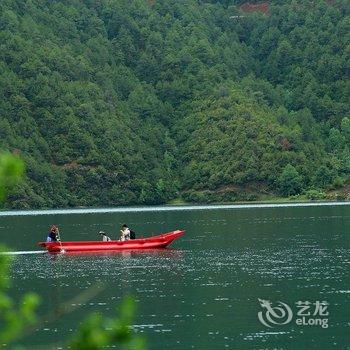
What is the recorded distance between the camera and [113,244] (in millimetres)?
91500

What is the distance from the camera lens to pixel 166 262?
79188mm

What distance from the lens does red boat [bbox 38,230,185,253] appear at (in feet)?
294

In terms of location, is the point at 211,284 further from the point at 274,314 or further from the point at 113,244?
the point at 113,244

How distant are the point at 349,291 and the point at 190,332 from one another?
14.5m

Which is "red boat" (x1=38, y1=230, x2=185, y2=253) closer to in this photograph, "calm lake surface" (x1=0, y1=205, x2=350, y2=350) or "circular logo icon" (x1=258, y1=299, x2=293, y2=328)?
"calm lake surface" (x1=0, y1=205, x2=350, y2=350)

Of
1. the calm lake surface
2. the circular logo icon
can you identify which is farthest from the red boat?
the circular logo icon

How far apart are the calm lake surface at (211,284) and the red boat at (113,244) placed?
40.9 inches

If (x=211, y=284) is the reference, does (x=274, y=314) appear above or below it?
above

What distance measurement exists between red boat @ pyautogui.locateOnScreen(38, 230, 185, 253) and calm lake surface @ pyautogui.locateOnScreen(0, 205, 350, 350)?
3.41 feet

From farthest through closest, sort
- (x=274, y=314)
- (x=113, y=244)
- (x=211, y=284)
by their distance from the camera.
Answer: (x=113, y=244) → (x=211, y=284) → (x=274, y=314)

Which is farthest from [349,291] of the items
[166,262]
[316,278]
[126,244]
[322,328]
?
[126,244]

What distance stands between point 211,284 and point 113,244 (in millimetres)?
30692

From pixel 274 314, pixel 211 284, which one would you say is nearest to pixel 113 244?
pixel 211 284

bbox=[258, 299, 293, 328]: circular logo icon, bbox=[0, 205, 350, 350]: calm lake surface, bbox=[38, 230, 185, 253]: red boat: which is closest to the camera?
bbox=[0, 205, 350, 350]: calm lake surface
